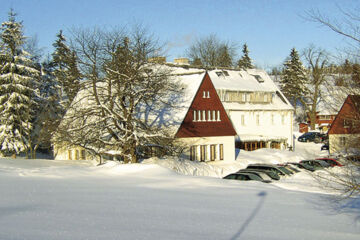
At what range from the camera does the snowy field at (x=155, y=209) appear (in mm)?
8930

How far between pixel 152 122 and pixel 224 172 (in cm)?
693

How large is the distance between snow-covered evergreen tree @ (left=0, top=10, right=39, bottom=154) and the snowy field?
1773cm

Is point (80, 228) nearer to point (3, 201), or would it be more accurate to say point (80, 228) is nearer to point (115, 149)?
point (3, 201)

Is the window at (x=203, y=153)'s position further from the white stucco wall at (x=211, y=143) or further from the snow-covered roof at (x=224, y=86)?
the snow-covered roof at (x=224, y=86)

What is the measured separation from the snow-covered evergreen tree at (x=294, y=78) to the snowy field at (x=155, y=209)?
5746cm

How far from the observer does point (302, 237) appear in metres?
9.52

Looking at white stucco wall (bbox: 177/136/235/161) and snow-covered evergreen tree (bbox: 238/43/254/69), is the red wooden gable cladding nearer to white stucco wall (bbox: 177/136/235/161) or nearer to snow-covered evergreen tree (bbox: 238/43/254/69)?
white stucco wall (bbox: 177/136/235/161)

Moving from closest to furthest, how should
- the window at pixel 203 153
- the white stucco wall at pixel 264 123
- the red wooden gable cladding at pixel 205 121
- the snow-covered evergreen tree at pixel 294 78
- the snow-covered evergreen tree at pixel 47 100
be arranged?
the red wooden gable cladding at pixel 205 121
the window at pixel 203 153
the snow-covered evergreen tree at pixel 47 100
the white stucco wall at pixel 264 123
the snow-covered evergreen tree at pixel 294 78

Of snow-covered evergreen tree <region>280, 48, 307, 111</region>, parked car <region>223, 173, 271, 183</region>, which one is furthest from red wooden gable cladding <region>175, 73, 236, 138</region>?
snow-covered evergreen tree <region>280, 48, 307, 111</region>

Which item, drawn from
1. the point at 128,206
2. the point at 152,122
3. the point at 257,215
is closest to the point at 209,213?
the point at 257,215

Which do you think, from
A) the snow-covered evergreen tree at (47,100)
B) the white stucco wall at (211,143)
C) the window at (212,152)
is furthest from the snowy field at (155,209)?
the snow-covered evergreen tree at (47,100)

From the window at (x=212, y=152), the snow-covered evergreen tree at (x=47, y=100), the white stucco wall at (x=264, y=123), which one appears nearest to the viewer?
the window at (x=212, y=152)

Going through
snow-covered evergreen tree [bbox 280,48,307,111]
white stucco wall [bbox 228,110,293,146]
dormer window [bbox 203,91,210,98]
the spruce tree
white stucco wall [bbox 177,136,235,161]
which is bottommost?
white stucco wall [bbox 177,136,235,161]

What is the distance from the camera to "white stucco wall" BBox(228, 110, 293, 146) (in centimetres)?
4616
